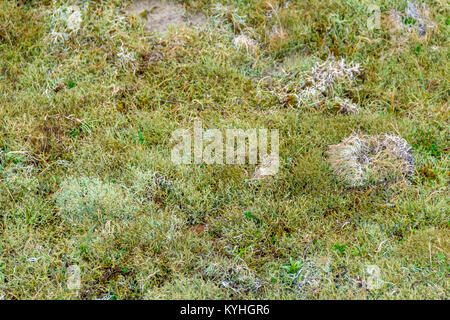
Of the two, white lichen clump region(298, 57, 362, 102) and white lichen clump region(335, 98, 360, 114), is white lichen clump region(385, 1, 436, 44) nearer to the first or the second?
white lichen clump region(298, 57, 362, 102)

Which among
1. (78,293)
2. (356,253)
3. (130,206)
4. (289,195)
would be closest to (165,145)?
(130,206)

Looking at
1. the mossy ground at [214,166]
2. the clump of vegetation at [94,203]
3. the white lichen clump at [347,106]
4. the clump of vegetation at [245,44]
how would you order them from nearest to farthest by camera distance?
the mossy ground at [214,166]
the clump of vegetation at [94,203]
the white lichen clump at [347,106]
the clump of vegetation at [245,44]

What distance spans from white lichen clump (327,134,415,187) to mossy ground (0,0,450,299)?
4.2 inches

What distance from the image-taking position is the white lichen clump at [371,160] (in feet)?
15.3

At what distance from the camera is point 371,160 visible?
4.78m

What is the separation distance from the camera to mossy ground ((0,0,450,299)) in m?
4.04

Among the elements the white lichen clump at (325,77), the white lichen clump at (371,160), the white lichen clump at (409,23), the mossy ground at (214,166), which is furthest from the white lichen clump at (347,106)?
the white lichen clump at (409,23)

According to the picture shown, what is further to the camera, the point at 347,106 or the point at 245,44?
the point at 245,44

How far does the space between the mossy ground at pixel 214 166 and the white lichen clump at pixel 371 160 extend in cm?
11

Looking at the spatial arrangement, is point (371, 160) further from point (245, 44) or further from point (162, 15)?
point (162, 15)

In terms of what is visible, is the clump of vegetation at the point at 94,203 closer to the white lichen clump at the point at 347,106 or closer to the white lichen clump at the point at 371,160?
the white lichen clump at the point at 371,160

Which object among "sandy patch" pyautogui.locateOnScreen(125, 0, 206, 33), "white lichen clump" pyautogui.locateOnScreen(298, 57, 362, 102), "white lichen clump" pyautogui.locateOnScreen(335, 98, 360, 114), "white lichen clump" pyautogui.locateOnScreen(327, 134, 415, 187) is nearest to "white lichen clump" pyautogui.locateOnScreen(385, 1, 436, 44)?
"white lichen clump" pyautogui.locateOnScreen(298, 57, 362, 102)

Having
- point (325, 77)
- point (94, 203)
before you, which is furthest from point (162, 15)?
point (94, 203)

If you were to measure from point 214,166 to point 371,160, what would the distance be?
1740mm
